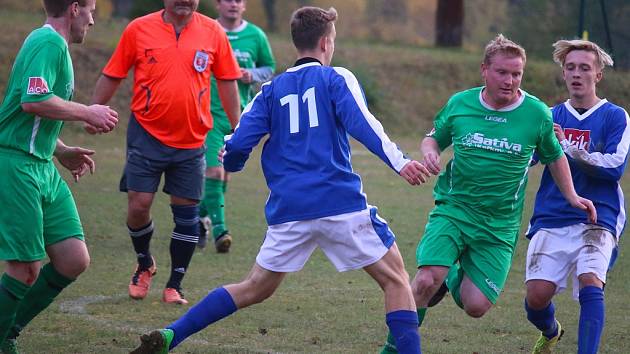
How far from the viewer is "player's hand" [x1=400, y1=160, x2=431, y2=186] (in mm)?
5012

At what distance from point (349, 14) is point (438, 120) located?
3442cm

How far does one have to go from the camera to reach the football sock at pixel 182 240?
24.3 ft

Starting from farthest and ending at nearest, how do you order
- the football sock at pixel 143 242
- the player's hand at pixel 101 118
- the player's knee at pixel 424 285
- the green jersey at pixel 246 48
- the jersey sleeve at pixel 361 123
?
the green jersey at pixel 246 48
the football sock at pixel 143 242
the player's knee at pixel 424 285
the player's hand at pixel 101 118
the jersey sleeve at pixel 361 123

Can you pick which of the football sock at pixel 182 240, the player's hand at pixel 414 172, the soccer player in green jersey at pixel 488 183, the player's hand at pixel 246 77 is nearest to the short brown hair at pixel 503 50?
the soccer player in green jersey at pixel 488 183

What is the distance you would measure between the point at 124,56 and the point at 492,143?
2.91 m

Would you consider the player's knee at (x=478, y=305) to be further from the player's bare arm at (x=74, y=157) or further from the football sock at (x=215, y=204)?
the football sock at (x=215, y=204)

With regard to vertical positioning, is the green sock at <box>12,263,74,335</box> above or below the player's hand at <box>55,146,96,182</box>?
below

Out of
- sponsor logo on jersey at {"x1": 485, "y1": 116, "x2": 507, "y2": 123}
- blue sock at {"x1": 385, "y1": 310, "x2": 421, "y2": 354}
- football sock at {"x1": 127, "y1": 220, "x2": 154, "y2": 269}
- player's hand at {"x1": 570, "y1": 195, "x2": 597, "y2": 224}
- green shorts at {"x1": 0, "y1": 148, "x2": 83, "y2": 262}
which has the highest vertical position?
sponsor logo on jersey at {"x1": 485, "y1": 116, "x2": 507, "y2": 123}

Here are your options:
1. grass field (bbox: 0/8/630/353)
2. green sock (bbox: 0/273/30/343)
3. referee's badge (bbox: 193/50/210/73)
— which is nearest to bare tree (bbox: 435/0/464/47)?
grass field (bbox: 0/8/630/353)

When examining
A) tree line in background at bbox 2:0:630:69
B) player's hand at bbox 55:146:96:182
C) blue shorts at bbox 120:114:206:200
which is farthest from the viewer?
tree line in background at bbox 2:0:630:69

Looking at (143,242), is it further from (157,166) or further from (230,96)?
(230,96)

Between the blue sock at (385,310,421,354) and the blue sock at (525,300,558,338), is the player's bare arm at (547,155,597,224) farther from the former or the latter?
the blue sock at (385,310,421,354)

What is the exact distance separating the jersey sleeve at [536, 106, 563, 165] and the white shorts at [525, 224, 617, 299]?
0.47m

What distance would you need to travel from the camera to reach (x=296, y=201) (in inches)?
205
